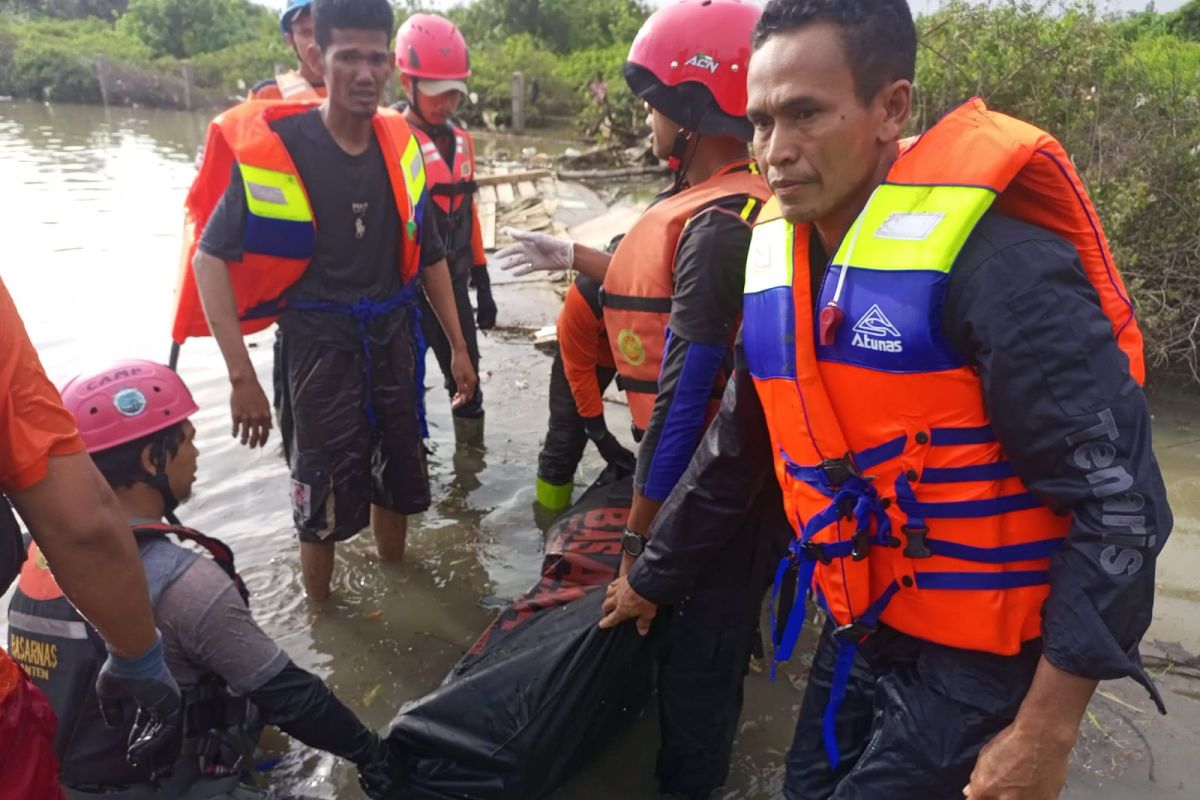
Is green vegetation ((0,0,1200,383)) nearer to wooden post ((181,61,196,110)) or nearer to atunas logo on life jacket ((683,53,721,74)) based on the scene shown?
atunas logo on life jacket ((683,53,721,74))

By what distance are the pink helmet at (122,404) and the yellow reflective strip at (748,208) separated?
167 cm

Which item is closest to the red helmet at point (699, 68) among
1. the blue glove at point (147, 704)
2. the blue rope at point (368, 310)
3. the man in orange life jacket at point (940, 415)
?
the man in orange life jacket at point (940, 415)

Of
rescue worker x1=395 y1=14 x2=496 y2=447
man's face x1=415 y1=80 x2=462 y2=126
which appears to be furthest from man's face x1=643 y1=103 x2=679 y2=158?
man's face x1=415 y1=80 x2=462 y2=126

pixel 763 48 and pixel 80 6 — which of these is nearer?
pixel 763 48

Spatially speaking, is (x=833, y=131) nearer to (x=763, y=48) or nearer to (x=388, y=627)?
(x=763, y=48)

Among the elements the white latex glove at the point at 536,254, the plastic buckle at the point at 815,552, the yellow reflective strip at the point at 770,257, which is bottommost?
the plastic buckle at the point at 815,552

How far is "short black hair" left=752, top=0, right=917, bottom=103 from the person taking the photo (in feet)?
5.30

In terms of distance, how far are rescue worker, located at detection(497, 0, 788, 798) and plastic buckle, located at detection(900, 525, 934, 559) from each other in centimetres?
81

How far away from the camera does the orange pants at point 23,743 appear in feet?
5.21

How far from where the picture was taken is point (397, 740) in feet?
8.70

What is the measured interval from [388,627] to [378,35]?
2.43 meters

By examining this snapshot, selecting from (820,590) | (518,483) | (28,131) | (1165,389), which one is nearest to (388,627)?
(518,483)

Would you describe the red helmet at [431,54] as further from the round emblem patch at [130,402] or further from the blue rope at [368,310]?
the round emblem patch at [130,402]

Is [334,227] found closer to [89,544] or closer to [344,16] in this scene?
[344,16]
